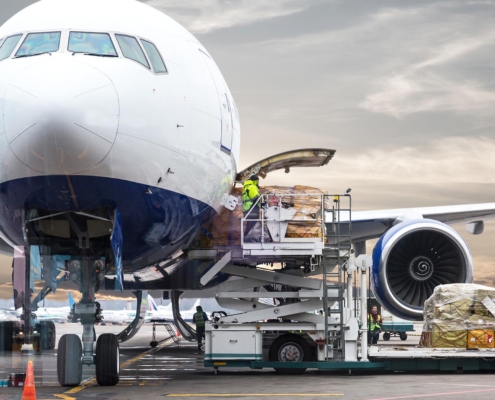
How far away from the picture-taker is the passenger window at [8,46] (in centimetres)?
1081

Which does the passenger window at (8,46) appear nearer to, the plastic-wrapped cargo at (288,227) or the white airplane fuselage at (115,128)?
the white airplane fuselage at (115,128)

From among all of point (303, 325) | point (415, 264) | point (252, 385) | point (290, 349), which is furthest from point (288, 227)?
point (415, 264)

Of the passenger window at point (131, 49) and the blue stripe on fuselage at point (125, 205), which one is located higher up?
the passenger window at point (131, 49)

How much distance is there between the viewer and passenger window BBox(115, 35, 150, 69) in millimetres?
10781

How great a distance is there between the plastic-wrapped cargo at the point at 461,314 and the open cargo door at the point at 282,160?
3.14m

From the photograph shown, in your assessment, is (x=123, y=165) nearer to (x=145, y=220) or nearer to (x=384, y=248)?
(x=145, y=220)

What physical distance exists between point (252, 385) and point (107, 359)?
2118 millimetres

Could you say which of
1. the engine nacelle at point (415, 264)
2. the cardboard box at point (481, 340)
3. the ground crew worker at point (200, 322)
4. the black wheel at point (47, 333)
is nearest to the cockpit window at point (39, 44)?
the black wheel at point (47, 333)

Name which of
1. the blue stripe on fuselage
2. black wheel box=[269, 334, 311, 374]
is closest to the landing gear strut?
the blue stripe on fuselage

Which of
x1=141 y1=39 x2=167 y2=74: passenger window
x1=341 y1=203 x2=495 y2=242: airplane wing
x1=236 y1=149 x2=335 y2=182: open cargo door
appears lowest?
x1=341 y1=203 x2=495 y2=242: airplane wing

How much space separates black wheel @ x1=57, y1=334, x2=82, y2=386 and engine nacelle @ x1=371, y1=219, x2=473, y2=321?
5975 mm

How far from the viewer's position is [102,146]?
9.80 meters

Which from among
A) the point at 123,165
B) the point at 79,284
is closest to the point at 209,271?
the point at 79,284

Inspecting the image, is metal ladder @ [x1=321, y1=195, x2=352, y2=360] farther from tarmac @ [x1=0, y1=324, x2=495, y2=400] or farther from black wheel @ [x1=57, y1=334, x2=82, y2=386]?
black wheel @ [x1=57, y1=334, x2=82, y2=386]
